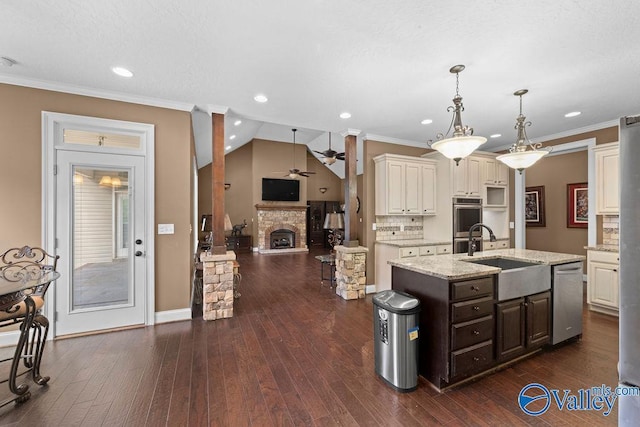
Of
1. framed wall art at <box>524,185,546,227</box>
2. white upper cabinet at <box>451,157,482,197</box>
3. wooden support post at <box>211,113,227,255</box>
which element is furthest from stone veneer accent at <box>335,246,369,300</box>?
framed wall art at <box>524,185,546,227</box>

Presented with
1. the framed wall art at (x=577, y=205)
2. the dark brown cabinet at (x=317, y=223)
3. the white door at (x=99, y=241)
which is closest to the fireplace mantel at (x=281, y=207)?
the dark brown cabinet at (x=317, y=223)

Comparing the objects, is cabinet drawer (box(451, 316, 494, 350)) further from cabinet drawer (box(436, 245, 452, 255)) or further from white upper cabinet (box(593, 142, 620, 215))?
white upper cabinet (box(593, 142, 620, 215))

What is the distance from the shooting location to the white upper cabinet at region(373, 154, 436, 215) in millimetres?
4699

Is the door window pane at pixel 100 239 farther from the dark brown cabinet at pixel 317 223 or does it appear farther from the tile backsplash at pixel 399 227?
the dark brown cabinet at pixel 317 223

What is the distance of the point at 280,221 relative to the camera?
1056 centimetres

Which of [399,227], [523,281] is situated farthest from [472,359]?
[399,227]

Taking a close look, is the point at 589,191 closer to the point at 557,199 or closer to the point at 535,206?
the point at 557,199

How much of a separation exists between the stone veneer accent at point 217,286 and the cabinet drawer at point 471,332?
105 inches

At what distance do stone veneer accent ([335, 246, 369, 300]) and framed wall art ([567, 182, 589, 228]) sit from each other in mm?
5139

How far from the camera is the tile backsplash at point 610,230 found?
13.3 feet

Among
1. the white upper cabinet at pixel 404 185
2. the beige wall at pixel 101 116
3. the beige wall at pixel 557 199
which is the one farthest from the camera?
the beige wall at pixel 557 199

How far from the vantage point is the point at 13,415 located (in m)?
1.85

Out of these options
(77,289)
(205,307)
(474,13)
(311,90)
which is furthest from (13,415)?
(474,13)

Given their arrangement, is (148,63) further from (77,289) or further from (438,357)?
Result: (438,357)
